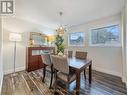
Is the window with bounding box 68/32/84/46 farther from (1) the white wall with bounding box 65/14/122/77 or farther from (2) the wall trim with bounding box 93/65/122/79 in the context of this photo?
(2) the wall trim with bounding box 93/65/122/79

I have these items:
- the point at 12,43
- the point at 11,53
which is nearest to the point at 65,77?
the point at 11,53

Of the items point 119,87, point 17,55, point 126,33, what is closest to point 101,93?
point 119,87

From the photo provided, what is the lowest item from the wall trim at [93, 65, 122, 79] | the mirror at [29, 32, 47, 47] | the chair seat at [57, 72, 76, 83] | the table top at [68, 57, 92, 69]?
the wall trim at [93, 65, 122, 79]

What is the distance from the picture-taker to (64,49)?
315 centimetres

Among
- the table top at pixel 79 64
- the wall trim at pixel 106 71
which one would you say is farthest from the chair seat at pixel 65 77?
the wall trim at pixel 106 71

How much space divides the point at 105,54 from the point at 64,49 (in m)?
1.85

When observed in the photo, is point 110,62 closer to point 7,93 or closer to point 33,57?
point 33,57

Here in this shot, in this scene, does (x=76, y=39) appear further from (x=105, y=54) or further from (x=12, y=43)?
(x=12, y=43)

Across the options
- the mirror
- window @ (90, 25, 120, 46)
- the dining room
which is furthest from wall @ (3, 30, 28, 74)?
window @ (90, 25, 120, 46)

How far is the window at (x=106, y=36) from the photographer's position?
3.50m

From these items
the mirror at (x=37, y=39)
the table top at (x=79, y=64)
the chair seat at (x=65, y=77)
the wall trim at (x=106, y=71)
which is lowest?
the wall trim at (x=106, y=71)

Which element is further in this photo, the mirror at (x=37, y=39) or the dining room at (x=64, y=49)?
the mirror at (x=37, y=39)

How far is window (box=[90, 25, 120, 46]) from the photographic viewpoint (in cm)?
350

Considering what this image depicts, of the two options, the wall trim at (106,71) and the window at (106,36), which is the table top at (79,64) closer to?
the wall trim at (106,71)
